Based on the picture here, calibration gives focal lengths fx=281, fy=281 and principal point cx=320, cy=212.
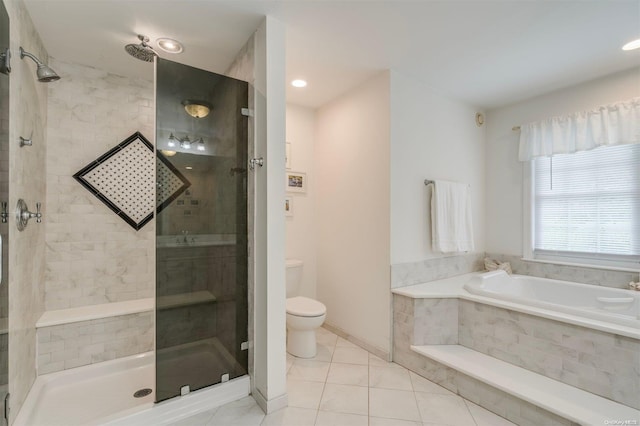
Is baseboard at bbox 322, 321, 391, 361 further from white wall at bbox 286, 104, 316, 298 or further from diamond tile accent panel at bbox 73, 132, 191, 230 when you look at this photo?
diamond tile accent panel at bbox 73, 132, 191, 230

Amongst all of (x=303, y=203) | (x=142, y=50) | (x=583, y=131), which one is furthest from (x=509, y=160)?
(x=142, y=50)

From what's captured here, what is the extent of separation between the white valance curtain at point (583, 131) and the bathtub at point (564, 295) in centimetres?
130

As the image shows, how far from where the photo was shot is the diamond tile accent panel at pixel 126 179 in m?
2.38

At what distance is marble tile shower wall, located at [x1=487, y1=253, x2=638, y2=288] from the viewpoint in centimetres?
248

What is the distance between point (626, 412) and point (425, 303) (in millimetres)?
1175

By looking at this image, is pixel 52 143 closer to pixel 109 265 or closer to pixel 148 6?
pixel 109 265

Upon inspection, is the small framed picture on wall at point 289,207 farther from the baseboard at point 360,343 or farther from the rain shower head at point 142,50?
the rain shower head at point 142,50

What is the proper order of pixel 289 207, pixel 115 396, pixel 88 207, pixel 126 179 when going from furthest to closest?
pixel 289 207, pixel 126 179, pixel 88 207, pixel 115 396

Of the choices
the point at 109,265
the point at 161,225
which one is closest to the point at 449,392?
the point at 161,225

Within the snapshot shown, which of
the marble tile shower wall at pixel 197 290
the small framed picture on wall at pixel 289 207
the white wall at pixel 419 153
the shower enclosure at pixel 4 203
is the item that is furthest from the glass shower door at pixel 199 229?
the white wall at pixel 419 153

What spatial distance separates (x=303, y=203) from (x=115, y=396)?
7.55ft

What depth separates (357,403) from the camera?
1880mm

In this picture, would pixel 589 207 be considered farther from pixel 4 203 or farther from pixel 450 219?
pixel 4 203

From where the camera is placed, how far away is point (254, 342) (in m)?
1.96
